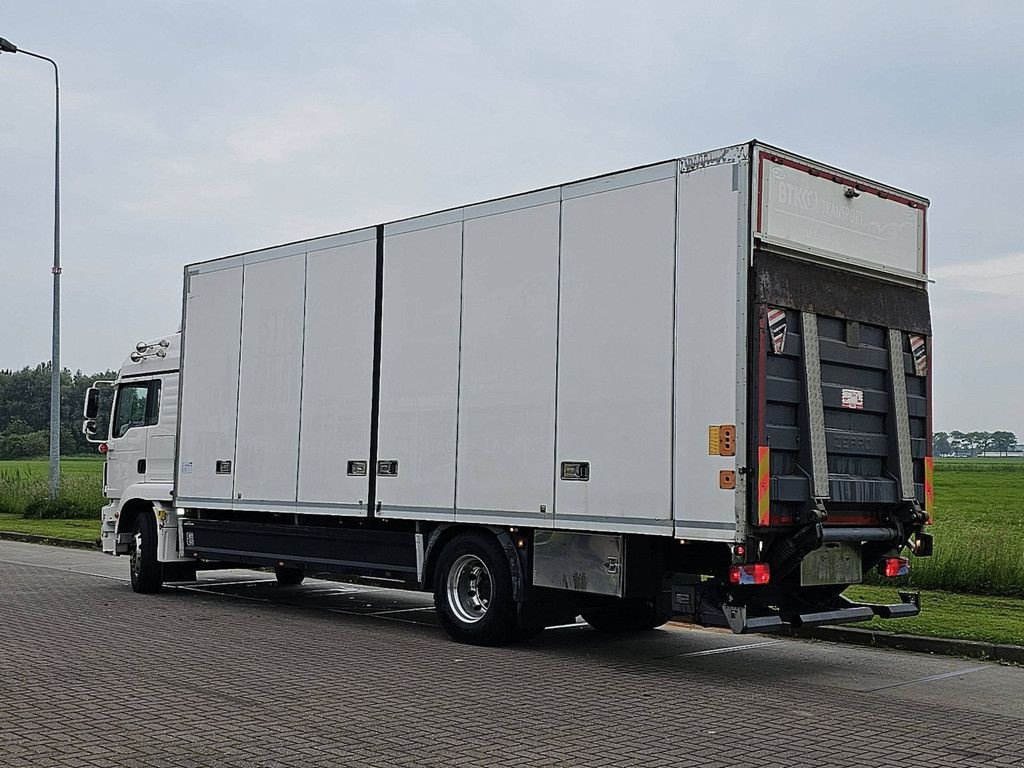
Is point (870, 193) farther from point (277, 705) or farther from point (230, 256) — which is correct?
point (230, 256)

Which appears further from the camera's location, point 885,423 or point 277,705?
point 885,423

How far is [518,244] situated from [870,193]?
119 inches

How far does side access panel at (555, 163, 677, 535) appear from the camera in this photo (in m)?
9.73

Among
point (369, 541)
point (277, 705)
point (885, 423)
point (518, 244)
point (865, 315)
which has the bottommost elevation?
point (277, 705)

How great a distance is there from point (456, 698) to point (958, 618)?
596 centimetres

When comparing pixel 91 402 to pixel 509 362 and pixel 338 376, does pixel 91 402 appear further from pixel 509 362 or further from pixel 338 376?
pixel 509 362

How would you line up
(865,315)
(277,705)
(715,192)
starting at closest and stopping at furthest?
(277,705)
(715,192)
(865,315)

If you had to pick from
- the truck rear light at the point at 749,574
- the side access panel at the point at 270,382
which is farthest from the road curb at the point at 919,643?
the side access panel at the point at 270,382

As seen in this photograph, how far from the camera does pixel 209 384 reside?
14594 millimetres

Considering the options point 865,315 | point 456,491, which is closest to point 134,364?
point 456,491

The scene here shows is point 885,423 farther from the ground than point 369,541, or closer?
farther from the ground

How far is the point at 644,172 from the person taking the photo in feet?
33.0

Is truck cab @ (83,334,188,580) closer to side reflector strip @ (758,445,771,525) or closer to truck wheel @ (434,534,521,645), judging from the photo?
truck wheel @ (434,534,521,645)

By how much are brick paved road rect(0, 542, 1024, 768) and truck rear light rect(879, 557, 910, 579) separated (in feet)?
2.58
